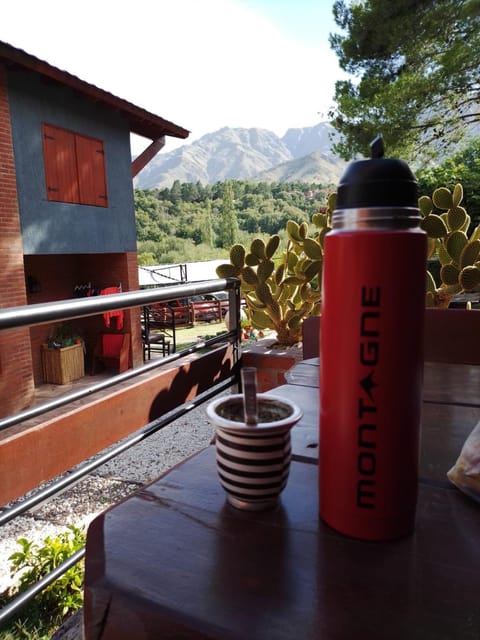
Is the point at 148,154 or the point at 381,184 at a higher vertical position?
the point at 148,154

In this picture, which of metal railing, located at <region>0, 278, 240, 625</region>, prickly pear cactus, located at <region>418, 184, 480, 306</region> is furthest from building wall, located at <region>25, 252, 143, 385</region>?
metal railing, located at <region>0, 278, 240, 625</region>

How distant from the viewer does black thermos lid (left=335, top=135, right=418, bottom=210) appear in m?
0.39

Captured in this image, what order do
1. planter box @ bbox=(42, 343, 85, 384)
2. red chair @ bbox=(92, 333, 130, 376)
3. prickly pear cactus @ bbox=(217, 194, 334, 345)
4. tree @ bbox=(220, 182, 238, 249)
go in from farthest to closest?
tree @ bbox=(220, 182, 238, 249)
red chair @ bbox=(92, 333, 130, 376)
planter box @ bbox=(42, 343, 85, 384)
prickly pear cactus @ bbox=(217, 194, 334, 345)

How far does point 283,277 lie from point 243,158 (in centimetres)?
16038

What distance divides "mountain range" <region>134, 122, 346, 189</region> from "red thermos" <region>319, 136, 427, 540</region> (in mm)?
117240

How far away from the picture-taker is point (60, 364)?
7883 millimetres

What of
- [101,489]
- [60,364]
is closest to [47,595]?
[101,489]

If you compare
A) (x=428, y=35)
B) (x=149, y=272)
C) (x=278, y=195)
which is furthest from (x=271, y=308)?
(x=278, y=195)

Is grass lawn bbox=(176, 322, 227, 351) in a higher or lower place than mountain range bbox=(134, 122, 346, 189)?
lower

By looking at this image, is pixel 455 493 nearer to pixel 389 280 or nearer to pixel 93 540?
pixel 389 280

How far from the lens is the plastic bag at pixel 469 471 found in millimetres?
507

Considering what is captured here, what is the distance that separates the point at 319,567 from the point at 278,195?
2048 inches

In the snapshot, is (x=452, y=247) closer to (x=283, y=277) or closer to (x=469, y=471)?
(x=283, y=277)

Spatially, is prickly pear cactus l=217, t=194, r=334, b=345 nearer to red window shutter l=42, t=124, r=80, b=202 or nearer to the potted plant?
red window shutter l=42, t=124, r=80, b=202
